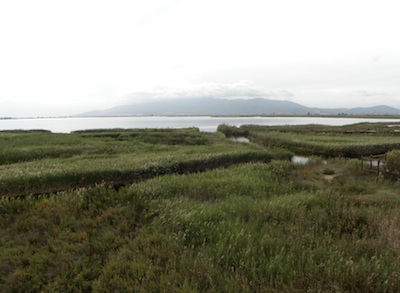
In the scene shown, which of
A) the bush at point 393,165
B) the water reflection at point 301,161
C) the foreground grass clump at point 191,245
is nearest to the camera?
the foreground grass clump at point 191,245

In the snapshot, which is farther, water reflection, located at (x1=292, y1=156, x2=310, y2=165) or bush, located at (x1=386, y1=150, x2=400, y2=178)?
water reflection, located at (x1=292, y1=156, x2=310, y2=165)

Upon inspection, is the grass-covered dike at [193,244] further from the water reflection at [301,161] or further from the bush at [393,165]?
the water reflection at [301,161]

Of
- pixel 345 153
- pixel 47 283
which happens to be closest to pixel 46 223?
pixel 47 283

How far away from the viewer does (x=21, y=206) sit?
9.57 meters

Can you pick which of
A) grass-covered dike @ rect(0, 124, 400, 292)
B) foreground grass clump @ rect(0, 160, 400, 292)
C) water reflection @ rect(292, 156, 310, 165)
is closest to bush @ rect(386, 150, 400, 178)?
grass-covered dike @ rect(0, 124, 400, 292)

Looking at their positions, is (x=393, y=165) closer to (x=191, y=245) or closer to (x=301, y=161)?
(x=301, y=161)

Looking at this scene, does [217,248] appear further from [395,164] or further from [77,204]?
[395,164]

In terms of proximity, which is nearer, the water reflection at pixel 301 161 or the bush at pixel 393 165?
the bush at pixel 393 165

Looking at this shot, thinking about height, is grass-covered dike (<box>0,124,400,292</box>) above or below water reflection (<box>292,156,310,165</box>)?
above

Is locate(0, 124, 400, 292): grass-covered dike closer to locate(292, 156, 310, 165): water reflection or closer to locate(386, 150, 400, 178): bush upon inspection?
locate(386, 150, 400, 178): bush

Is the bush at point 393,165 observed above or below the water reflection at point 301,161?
above

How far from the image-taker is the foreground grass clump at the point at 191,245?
488 cm

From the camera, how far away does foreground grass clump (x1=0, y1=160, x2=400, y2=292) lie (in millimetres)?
4883

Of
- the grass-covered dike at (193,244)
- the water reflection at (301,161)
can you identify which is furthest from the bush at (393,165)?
the water reflection at (301,161)
